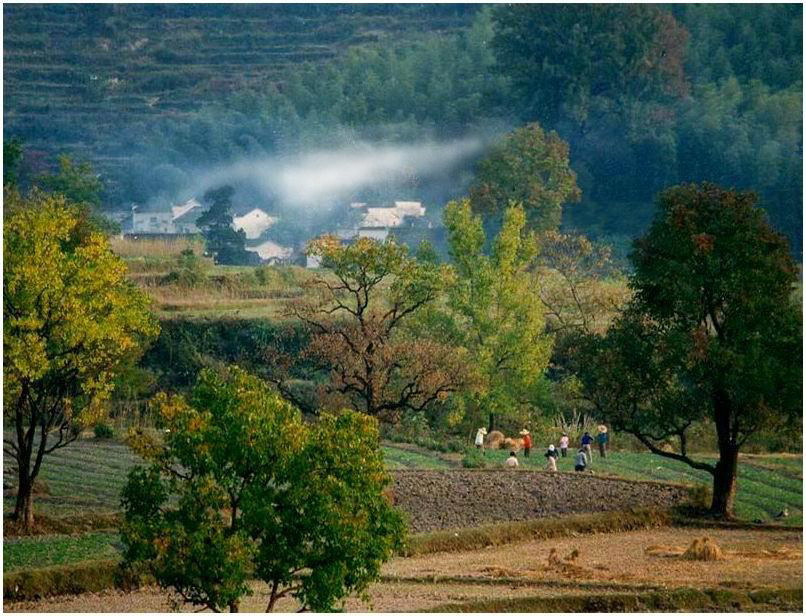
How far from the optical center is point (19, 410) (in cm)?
3350

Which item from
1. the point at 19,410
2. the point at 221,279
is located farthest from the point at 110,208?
the point at 19,410

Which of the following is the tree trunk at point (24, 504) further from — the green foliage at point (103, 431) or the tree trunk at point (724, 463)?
the tree trunk at point (724, 463)

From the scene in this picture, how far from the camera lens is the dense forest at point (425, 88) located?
3376 inches

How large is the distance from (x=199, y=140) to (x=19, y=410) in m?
66.5

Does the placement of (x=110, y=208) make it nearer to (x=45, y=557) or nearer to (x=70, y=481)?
(x=70, y=481)

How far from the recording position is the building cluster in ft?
278

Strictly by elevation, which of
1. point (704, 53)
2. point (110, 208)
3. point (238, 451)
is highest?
point (704, 53)

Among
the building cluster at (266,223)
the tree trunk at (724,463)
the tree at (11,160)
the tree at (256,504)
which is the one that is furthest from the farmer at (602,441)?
the building cluster at (266,223)

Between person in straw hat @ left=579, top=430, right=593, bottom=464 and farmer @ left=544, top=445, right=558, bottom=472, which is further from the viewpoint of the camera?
person in straw hat @ left=579, top=430, right=593, bottom=464

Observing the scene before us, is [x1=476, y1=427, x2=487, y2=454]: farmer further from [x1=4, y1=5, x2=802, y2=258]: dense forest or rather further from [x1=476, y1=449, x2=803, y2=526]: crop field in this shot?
[x1=4, y1=5, x2=802, y2=258]: dense forest

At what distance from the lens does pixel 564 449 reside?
145ft

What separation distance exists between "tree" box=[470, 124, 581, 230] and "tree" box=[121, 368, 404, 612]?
1907 inches

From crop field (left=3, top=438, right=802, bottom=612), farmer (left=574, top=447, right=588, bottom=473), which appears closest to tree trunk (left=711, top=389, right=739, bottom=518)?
crop field (left=3, top=438, right=802, bottom=612)

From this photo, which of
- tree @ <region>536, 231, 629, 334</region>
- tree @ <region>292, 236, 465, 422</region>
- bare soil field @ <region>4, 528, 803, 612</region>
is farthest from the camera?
tree @ <region>536, 231, 629, 334</region>
